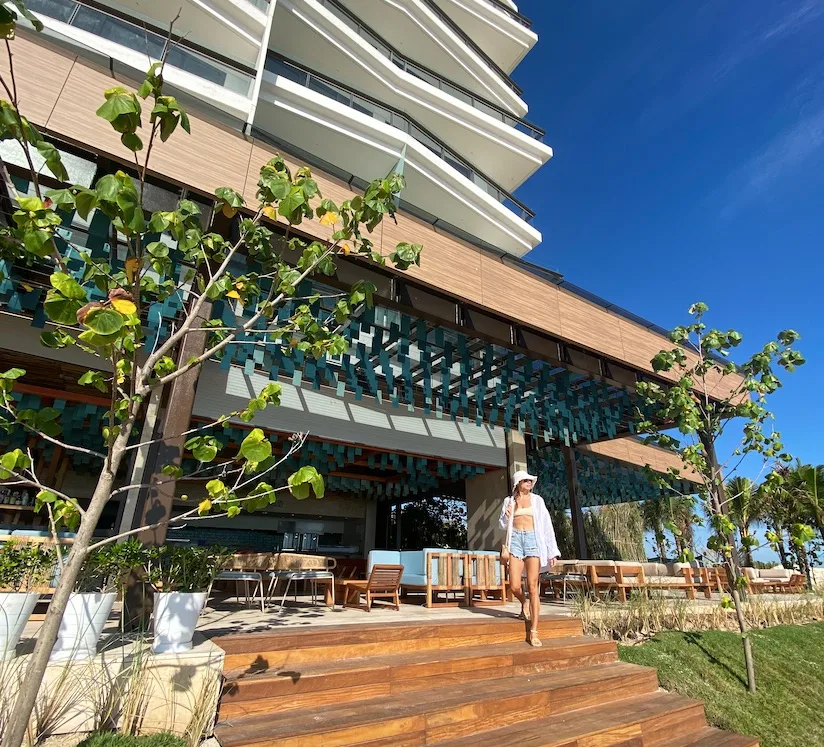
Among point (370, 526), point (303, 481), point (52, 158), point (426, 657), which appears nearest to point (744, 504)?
point (370, 526)

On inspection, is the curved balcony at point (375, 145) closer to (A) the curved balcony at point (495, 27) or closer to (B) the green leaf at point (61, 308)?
(A) the curved balcony at point (495, 27)

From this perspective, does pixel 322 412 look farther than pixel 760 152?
No

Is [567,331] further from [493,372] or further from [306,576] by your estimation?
[306,576]

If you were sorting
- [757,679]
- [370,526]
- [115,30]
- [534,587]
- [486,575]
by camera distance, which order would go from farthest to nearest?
1. [370,526]
2. [115,30]
3. [486,575]
4. [757,679]
5. [534,587]

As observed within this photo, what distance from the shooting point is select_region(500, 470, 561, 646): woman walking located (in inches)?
177

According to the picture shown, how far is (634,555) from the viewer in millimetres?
16656

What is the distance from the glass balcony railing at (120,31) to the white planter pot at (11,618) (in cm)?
855

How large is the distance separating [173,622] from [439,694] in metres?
1.93

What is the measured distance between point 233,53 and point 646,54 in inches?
531

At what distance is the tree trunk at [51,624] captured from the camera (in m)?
1.69

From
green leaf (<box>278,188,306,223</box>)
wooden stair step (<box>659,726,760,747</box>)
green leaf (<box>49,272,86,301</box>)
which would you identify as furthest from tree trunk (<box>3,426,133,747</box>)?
wooden stair step (<box>659,726,760,747</box>)

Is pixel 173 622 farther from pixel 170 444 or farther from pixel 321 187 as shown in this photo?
pixel 321 187

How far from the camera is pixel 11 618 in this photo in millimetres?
2660

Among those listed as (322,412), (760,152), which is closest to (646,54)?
(760,152)
